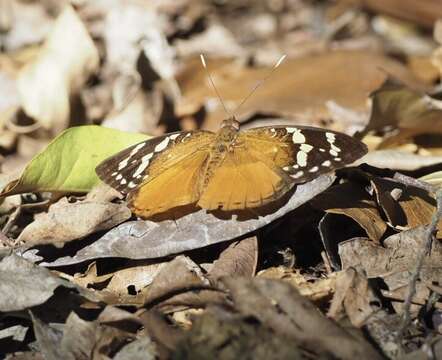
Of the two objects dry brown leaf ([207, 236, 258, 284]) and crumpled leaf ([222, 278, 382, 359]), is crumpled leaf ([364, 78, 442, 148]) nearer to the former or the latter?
dry brown leaf ([207, 236, 258, 284])

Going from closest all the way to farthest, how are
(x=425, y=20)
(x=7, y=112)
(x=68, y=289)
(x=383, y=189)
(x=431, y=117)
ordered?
(x=68, y=289) → (x=383, y=189) → (x=431, y=117) → (x=7, y=112) → (x=425, y=20)

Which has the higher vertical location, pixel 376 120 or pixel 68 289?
pixel 68 289

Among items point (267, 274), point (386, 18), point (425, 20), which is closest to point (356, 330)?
point (267, 274)

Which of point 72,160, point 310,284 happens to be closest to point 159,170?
point 72,160


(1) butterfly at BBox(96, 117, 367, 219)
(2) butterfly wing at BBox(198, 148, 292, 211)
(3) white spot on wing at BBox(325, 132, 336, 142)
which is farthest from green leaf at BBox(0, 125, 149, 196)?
(3) white spot on wing at BBox(325, 132, 336, 142)

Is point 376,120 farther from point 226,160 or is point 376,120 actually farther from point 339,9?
point 339,9

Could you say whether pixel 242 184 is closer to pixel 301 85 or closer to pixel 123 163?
pixel 123 163
